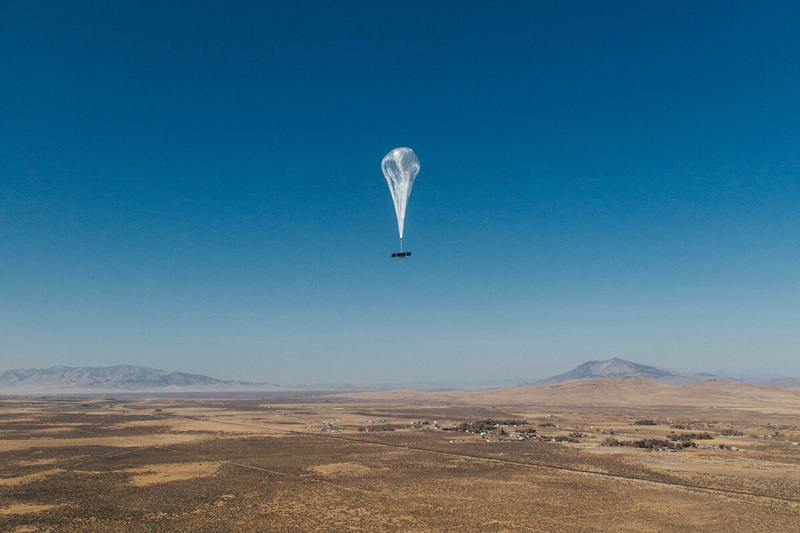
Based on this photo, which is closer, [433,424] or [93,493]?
[93,493]

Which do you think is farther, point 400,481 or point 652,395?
point 652,395

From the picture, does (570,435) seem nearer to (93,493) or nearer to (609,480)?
(609,480)

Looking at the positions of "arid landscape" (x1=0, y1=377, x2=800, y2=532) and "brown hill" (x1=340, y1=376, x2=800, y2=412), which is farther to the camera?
"brown hill" (x1=340, y1=376, x2=800, y2=412)

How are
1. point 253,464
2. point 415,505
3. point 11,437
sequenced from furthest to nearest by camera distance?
point 11,437 < point 253,464 < point 415,505

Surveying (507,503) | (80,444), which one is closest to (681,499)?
(507,503)

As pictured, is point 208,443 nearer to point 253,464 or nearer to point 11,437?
point 253,464

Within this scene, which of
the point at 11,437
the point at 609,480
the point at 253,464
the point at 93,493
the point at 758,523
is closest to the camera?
the point at 758,523

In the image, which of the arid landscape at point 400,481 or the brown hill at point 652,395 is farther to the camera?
the brown hill at point 652,395

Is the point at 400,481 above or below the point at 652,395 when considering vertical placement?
above
